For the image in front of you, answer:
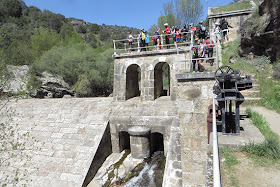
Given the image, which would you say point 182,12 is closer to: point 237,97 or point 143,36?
point 143,36

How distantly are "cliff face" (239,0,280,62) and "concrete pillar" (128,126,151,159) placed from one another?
9613 millimetres

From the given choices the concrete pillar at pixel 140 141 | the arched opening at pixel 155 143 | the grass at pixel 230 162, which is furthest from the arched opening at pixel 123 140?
the grass at pixel 230 162

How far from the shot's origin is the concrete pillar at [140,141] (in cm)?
900

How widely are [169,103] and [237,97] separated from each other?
638 cm

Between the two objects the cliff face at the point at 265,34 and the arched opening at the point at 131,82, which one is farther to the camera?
the arched opening at the point at 131,82

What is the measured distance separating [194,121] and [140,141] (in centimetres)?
445

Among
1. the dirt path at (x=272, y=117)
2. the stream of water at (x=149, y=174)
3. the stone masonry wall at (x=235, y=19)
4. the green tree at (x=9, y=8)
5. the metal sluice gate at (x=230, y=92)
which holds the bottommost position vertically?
the stream of water at (x=149, y=174)

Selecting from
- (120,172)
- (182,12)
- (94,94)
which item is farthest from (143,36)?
(182,12)

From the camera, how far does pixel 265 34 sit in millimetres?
11273

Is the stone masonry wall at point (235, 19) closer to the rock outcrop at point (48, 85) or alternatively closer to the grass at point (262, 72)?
the grass at point (262, 72)

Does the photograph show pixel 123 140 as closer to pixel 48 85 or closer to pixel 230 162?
pixel 230 162

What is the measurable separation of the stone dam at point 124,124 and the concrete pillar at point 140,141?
0.47 metres

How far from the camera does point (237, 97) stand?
382cm

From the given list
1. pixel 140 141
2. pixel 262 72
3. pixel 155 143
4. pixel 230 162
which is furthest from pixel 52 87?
pixel 230 162
